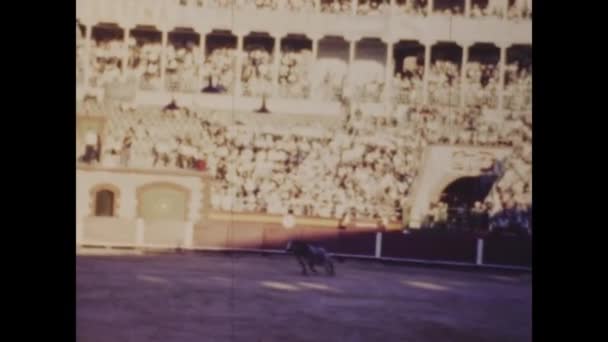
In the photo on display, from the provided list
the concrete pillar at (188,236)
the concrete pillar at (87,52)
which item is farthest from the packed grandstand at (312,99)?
the concrete pillar at (188,236)

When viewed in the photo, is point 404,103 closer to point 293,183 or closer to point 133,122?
point 293,183

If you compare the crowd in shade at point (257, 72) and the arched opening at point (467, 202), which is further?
the arched opening at point (467, 202)

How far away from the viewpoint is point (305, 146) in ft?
17.7

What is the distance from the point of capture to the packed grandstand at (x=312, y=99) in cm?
532

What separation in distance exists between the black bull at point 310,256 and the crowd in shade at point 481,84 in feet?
4.80

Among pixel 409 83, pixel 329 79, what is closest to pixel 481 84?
pixel 409 83

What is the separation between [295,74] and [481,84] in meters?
1.30

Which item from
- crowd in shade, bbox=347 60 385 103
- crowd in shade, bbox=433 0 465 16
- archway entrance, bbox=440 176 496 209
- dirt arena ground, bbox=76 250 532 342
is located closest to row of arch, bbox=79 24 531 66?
crowd in shade, bbox=347 60 385 103

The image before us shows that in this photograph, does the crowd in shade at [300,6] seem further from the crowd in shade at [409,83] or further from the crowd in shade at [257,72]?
the crowd in shade at [409,83]

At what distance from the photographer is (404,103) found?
5363mm

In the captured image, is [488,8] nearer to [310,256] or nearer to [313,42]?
[313,42]

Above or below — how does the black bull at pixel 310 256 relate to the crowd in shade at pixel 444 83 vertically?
below

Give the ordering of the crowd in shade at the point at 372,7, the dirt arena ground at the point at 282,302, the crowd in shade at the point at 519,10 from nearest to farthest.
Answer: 1. the dirt arena ground at the point at 282,302
2. the crowd in shade at the point at 519,10
3. the crowd in shade at the point at 372,7
